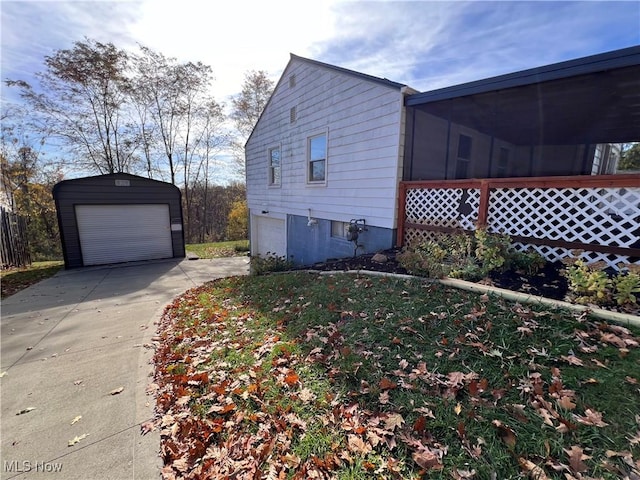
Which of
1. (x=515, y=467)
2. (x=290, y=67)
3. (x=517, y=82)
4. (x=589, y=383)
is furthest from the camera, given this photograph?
(x=290, y=67)

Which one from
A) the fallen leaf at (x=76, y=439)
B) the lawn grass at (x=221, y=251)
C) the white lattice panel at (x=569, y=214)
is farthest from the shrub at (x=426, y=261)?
the lawn grass at (x=221, y=251)

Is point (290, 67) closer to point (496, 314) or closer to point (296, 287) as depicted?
point (296, 287)

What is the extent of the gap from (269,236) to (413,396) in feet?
31.0

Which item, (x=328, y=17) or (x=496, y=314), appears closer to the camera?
(x=496, y=314)

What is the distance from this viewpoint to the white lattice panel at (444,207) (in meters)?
4.47

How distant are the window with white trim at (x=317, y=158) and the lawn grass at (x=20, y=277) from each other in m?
7.67

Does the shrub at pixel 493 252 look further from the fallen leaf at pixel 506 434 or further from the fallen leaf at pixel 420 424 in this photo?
the fallen leaf at pixel 420 424

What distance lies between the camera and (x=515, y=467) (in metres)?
1.44

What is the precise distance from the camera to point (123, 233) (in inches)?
401

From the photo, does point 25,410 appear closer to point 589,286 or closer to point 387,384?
point 387,384

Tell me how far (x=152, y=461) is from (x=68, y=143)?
59.3ft

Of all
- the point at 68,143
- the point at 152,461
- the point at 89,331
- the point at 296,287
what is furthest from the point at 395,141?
the point at 68,143

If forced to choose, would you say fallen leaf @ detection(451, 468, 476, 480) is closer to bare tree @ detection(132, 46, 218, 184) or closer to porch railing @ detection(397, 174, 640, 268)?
porch railing @ detection(397, 174, 640, 268)

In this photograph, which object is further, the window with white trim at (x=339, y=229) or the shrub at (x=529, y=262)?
the window with white trim at (x=339, y=229)
